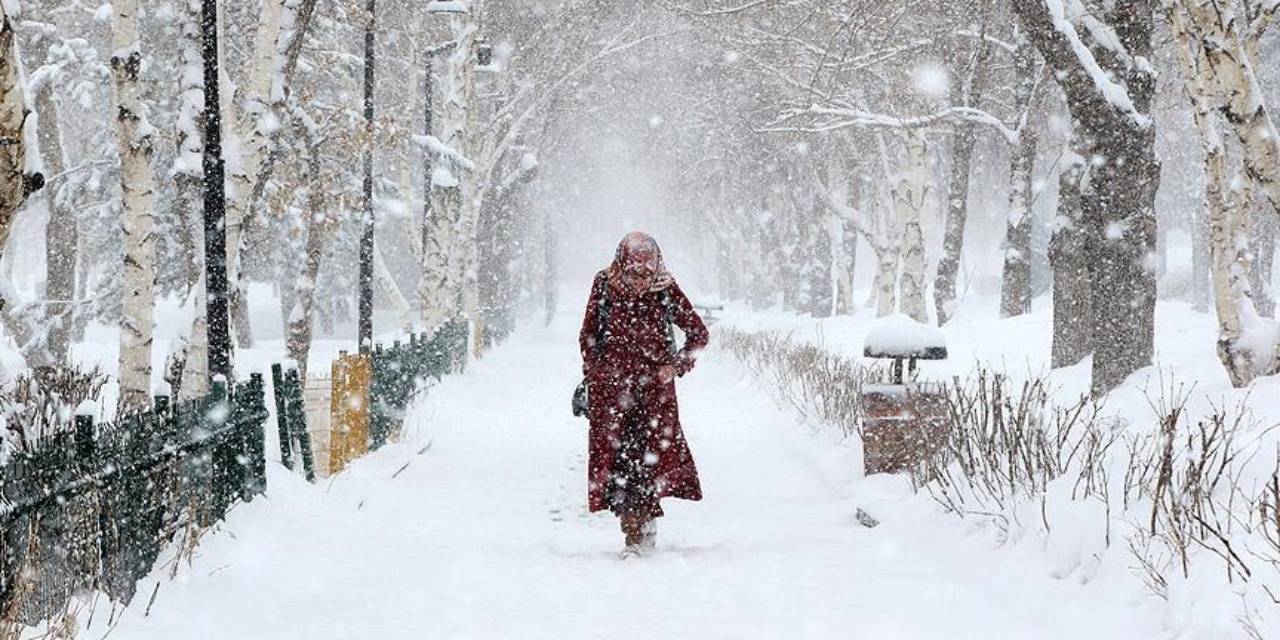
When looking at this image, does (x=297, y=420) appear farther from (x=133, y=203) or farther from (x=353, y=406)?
(x=133, y=203)

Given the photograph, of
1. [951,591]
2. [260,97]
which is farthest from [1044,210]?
[951,591]

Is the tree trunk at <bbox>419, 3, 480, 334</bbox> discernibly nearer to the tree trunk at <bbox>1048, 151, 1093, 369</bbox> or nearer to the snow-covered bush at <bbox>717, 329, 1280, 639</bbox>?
the tree trunk at <bbox>1048, 151, 1093, 369</bbox>

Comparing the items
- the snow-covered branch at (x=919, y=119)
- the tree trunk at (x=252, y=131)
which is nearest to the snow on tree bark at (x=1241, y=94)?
the tree trunk at (x=252, y=131)

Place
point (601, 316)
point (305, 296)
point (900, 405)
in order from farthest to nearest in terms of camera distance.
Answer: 1. point (305, 296)
2. point (900, 405)
3. point (601, 316)

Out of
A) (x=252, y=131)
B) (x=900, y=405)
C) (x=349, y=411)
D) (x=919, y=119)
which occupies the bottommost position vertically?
(x=349, y=411)

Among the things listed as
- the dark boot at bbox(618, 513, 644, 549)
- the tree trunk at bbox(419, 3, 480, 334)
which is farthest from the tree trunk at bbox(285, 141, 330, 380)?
the dark boot at bbox(618, 513, 644, 549)

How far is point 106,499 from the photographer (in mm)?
4805

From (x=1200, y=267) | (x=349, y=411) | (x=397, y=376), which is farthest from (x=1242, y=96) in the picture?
(x=1200, y=267)

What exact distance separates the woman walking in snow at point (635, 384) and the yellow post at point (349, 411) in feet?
13.5

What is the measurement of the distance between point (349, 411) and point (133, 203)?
102 inches

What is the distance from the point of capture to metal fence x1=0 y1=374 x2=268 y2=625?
13.1ft

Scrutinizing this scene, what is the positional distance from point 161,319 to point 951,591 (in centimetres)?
3485

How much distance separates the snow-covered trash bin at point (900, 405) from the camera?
815 cm

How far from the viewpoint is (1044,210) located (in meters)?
36.6
